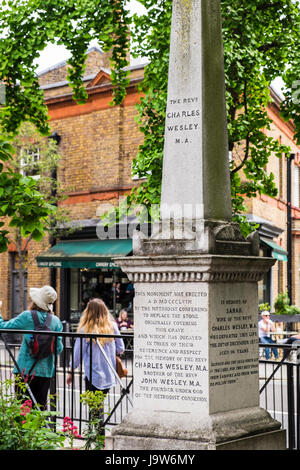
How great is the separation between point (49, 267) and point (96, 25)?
13.5 meters

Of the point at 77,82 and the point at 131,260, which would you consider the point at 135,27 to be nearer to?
the point at 77,82

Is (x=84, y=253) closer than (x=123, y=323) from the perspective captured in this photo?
No

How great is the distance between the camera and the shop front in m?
25.0

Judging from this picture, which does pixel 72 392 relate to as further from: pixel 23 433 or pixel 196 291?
pixel 196 291

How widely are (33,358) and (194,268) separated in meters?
4.27

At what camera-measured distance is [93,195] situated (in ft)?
90.0

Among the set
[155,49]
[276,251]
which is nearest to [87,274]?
[276,251]

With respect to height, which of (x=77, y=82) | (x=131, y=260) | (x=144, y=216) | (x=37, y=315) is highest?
(x=77, y=82)

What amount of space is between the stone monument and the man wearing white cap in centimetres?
343

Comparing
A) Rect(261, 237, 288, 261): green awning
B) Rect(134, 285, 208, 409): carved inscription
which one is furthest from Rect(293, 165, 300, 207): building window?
Rect(134, 285, 208, 409): carved inscription

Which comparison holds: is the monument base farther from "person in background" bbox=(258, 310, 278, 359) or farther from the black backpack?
"person in background" bbox=(258, 310, 278, 359)

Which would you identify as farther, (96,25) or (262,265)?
(96,25)
